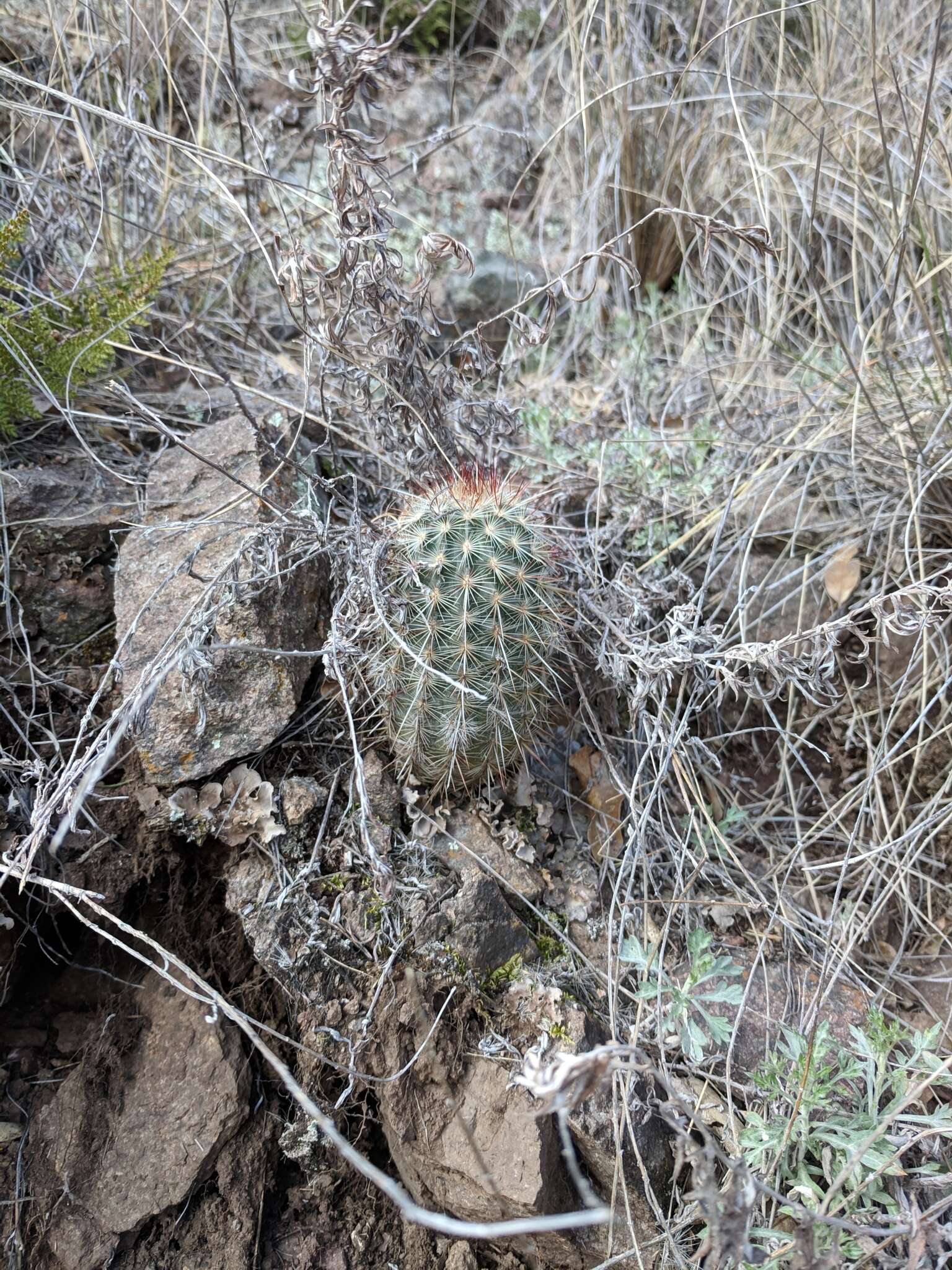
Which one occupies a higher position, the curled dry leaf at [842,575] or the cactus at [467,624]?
the cactus at [467,624]

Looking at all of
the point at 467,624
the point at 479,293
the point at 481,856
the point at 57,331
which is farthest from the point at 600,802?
the point at 479,293

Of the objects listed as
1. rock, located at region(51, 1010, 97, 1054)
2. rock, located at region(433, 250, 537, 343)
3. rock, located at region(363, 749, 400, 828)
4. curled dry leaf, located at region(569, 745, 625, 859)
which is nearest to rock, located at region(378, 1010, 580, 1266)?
rock, located at region(363, 749, 400, 828)

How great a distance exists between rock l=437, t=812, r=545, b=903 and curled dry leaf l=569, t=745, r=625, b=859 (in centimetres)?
21

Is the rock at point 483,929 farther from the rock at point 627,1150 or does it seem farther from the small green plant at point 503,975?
the rock at point 627,1150

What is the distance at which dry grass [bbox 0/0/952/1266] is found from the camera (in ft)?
6.81

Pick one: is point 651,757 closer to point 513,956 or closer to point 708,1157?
point 513,956

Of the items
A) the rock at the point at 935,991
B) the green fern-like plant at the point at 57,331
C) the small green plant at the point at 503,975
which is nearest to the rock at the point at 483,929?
the small green plant at the point at 503,975

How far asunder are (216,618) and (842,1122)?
176 centimetres

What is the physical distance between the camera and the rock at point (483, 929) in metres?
2.00

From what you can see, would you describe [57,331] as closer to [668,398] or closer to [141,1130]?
[668,398]

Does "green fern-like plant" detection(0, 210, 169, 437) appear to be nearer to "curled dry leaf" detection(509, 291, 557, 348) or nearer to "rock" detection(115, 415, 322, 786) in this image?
"rock" detection(115, 415, 322, 786)

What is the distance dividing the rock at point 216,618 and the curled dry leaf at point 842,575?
1.49 metres

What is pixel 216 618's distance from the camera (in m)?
2.08

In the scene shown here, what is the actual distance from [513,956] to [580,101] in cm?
292
